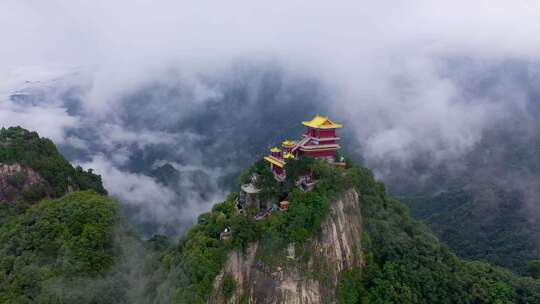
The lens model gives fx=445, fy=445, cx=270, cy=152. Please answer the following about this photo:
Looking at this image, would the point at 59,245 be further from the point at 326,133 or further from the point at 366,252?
the point at 366,252

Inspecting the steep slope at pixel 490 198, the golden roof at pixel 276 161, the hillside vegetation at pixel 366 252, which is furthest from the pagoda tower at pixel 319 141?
the steep slope at pixel 490 198

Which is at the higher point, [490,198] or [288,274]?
[490,198]

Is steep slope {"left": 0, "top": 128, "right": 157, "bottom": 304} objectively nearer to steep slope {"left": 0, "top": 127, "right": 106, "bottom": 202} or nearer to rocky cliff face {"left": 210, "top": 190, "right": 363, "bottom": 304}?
steep slope {"left": 0, "top": 127, "right": 106, "bottom": 202}

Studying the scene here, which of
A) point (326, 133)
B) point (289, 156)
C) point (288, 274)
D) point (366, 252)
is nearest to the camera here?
point (288, 274)

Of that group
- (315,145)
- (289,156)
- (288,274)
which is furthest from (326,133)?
(288,274)

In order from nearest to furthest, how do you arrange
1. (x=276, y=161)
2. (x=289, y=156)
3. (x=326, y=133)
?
(x=289, y=156) < (x=326, y=133) < (x=276, y=161)

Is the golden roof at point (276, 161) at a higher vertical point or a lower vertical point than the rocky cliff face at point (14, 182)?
lower

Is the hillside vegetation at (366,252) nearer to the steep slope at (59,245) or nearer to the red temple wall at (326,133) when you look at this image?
the red temple wall at (326,133)
